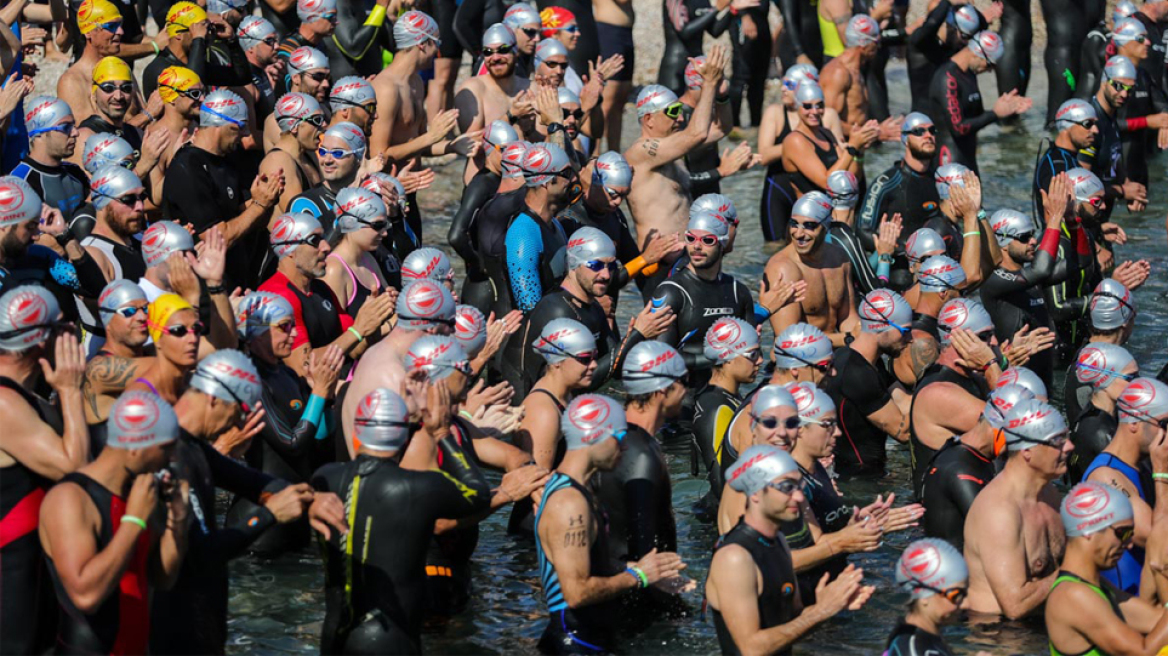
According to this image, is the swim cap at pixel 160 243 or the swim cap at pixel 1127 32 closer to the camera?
the swim cap at pixel 160 243

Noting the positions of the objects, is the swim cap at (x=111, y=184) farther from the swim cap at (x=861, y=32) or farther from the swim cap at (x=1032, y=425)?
the swim cap at (x=861, y=32)

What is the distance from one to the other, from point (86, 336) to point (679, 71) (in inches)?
388

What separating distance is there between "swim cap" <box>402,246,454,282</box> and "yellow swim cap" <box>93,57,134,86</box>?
2977 mm

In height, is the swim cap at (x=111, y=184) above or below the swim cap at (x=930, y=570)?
above

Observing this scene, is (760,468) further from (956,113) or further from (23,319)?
(956,113)

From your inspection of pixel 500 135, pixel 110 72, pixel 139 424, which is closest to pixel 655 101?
pixel 500 135

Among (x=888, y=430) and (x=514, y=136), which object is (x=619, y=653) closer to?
(x=888, y=430)

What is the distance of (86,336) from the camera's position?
9.16 meters

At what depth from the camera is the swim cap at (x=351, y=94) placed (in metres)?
11.4

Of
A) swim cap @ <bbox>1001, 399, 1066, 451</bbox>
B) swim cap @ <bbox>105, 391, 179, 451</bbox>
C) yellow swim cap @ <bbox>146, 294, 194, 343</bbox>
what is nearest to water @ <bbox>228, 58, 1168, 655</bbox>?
swim cap @ <bbox>1001, 399, 1066, 451</bbox>

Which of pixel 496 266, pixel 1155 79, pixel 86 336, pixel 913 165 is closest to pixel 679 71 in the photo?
pixel 913 165

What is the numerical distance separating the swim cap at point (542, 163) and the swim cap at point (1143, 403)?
13.0ft

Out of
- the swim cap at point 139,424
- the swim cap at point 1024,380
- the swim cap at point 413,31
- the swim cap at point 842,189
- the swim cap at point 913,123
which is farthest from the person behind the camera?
the swim cap at point 913,123

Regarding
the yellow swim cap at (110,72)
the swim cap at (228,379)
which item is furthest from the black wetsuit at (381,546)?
the yellow swim cap at (110,72)
